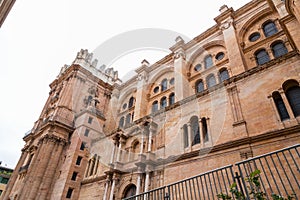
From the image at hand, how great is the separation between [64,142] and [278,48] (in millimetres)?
25192

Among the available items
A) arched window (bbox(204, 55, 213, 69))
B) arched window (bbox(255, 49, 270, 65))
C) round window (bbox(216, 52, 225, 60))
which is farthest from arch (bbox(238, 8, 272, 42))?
arched window (bbox(204, 55, 213, 69))

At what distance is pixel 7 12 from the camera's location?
291 inches

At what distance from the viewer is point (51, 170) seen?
22500mm

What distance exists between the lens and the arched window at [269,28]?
17197mm

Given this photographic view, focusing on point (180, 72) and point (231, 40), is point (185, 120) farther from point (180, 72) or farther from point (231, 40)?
point (231, 40)

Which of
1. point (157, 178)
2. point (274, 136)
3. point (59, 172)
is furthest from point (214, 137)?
point (59, 172)

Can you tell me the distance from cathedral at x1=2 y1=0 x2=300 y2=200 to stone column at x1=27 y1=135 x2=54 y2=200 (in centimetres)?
12

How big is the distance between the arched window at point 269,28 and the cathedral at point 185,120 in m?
0.09

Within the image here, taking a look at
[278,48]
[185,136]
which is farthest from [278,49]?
[185,136]

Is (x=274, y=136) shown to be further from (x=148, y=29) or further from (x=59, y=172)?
(x=59, y=172)

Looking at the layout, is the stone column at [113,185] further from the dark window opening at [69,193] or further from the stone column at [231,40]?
the stone column at [231,40]

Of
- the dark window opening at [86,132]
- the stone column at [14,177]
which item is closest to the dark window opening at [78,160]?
the dark window opening at [86,132]

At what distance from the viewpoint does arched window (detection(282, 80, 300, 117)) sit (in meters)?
10.6

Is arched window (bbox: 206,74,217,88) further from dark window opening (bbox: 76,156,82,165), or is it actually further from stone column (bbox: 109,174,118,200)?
dark window opening (bbox: 76,156,82,165)
